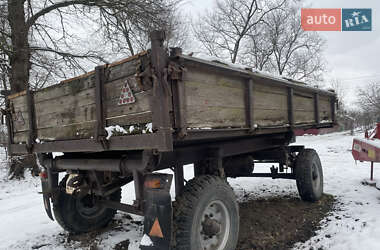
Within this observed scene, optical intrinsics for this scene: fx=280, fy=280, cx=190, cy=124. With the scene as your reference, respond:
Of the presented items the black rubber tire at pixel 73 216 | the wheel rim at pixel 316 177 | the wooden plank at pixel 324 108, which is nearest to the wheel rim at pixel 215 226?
the black rubber tire at pixel 73 216

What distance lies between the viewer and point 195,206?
2568 millimetres

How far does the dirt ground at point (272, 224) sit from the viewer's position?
3344 mm

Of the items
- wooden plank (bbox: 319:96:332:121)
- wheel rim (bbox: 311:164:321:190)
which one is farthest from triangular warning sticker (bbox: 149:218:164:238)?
wooden plank (bbox: 319:96:332:121)

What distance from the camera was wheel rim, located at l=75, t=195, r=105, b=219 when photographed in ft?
12.3

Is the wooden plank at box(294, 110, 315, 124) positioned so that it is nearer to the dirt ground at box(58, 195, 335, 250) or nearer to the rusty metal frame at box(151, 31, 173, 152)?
the dirt ground at box(58, 195, 335, 250)

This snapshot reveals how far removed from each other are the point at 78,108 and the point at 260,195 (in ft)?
13.1

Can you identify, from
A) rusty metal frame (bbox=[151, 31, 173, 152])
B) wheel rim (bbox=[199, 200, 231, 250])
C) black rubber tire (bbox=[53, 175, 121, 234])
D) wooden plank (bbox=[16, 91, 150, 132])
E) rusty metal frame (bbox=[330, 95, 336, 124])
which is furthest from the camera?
rusty metal frame (bbox=[330, 95, 336, 124])

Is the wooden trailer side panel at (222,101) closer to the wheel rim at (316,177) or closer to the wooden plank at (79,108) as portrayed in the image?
the wooden plank at (79,108)

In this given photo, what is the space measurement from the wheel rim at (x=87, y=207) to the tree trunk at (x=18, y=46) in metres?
6.15

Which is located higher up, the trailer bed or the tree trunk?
the tree trunk

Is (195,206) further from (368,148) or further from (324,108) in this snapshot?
(324,108)

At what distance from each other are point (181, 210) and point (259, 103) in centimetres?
151

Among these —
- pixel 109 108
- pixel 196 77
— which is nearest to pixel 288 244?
pixel 196 77

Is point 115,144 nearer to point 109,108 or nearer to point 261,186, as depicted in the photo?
point 109,108
